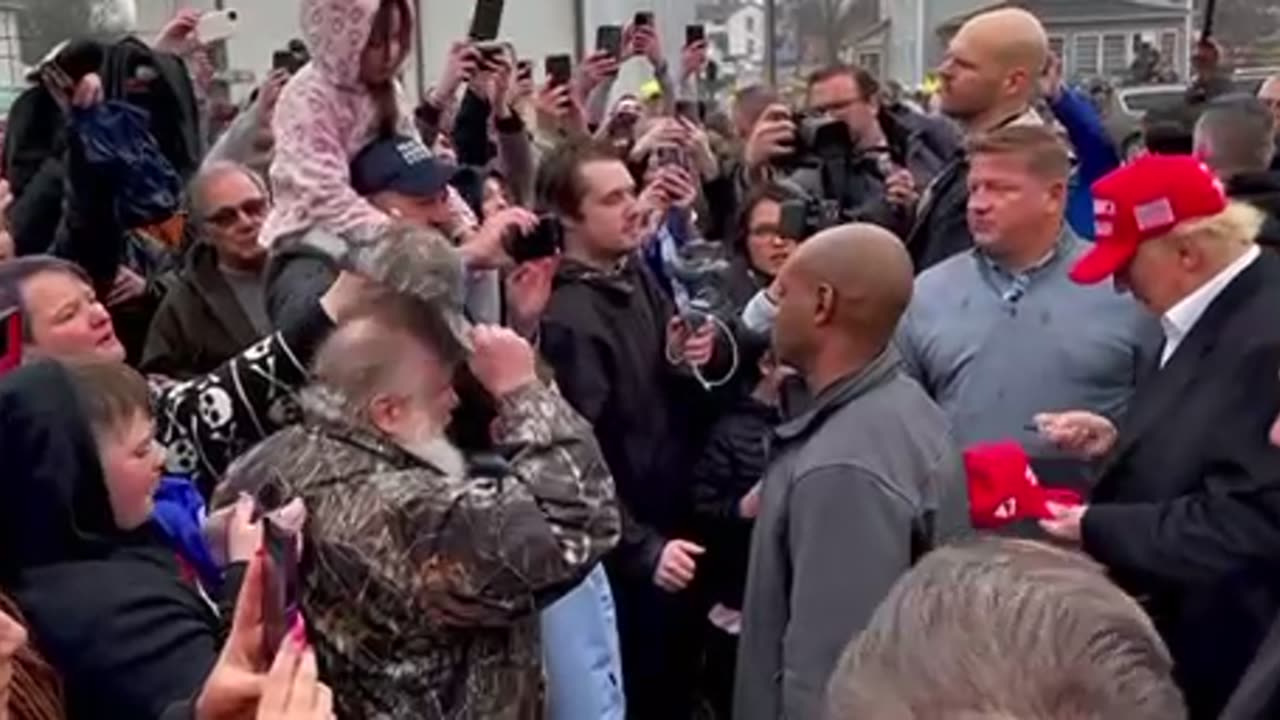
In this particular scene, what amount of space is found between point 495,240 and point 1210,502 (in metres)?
1.19

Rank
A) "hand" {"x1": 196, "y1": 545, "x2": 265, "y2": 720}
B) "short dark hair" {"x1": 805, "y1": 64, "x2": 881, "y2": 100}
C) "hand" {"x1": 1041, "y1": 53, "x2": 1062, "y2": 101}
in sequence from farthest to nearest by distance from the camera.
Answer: "short dark hair" {"x1": 805, "y1": 64, "x2": 881, "y2": 100}
"hand" {"x1": 1041, "y1": 53, "x2": 1062, "y2": 101}
"hand" {"x1": 196, "y1": 545, "x2": 265, "y2": 720}

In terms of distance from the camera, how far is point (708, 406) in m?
3.80

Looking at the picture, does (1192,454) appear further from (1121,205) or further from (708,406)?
(708,406)

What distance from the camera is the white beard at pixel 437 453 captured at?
219cm

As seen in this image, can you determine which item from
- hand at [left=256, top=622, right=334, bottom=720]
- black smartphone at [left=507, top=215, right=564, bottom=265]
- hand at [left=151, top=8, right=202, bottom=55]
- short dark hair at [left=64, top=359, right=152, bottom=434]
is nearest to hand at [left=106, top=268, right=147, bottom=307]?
hand at [left=151, top=8, right=202, bottom=55]

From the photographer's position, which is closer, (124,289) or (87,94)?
(87,94)

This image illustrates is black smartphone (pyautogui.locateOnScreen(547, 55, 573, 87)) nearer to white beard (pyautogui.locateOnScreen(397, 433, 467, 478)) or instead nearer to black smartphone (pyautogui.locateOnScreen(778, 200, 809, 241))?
black smartphone (pyautogui.locateOnScreen(778, 200, 809, 241))

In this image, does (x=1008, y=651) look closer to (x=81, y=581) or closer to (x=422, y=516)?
(x=422, y=516)

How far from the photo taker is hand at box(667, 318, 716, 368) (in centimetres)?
368

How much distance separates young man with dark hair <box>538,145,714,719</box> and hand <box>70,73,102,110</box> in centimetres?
96

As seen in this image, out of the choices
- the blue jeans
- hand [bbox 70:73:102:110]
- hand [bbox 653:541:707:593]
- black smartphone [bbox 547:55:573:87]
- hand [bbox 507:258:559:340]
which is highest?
hand [bbox 70:73:102:110]

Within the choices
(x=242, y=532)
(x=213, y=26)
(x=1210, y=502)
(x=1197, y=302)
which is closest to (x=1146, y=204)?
(x=1197, y=302)

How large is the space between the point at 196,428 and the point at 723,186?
11.9ft

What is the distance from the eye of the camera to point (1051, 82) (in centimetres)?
428
